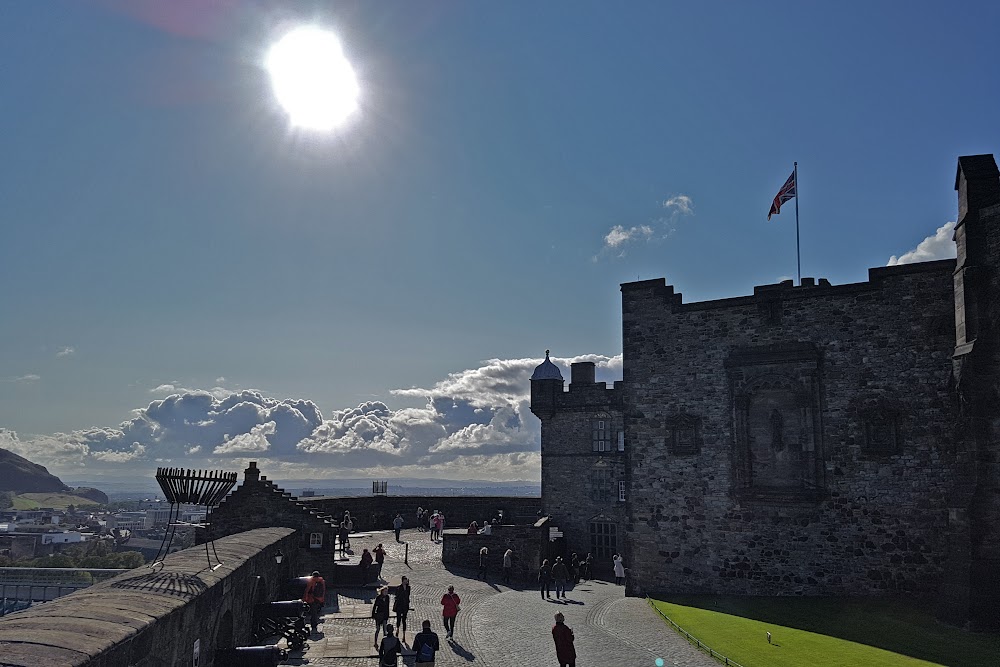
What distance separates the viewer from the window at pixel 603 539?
32719 millimetres

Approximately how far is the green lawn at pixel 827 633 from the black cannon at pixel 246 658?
9.64 m

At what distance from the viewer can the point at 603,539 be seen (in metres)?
33.0

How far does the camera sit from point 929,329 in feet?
67.8

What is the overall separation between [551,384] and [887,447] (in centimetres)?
1740

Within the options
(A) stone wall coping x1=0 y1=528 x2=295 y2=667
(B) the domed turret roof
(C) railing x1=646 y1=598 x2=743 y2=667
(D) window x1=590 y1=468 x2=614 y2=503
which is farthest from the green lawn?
Result: (B) the domed turret roof

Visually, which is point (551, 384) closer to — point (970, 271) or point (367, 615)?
point (367, 615)

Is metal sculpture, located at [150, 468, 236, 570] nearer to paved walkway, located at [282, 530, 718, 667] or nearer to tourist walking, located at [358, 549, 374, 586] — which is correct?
paved walkway, located at [282, 530, 718, 667]

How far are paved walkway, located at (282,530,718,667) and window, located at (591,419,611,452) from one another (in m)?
8.53

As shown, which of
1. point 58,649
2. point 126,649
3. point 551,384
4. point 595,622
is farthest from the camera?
point 551,384

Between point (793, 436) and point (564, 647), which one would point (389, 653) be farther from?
point (793, 436)

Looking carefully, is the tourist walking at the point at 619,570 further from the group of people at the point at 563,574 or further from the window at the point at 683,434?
the window at the point at 683,434

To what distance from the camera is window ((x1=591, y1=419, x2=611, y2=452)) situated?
3409cm

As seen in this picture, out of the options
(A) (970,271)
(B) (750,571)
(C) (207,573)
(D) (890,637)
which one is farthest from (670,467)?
(C) (207,573)

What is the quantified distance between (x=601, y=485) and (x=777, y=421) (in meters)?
12.5
